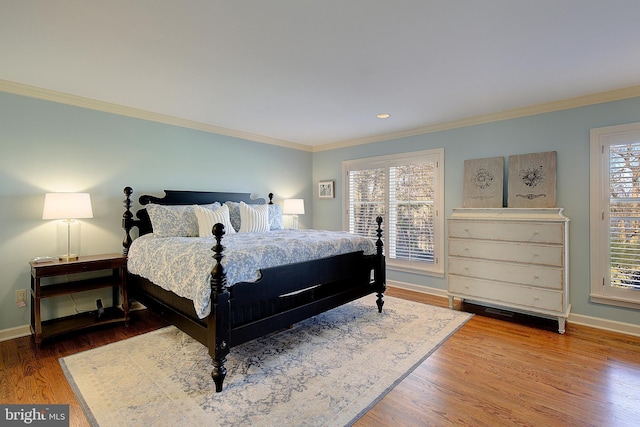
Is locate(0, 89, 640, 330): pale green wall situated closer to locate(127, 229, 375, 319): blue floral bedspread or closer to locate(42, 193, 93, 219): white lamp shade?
locate(42, 193, 93, 219): white lamp shade

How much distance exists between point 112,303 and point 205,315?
7.04 ft

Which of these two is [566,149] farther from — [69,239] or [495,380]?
[69,239]

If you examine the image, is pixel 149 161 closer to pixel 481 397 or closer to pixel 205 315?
pixel 205 315

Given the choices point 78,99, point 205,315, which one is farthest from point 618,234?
point 78,99

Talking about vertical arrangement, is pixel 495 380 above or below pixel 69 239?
below

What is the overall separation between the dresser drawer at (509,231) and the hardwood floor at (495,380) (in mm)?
946

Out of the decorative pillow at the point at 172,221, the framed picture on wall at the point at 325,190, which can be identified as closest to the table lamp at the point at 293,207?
the framed picture on wall at the point at 325,190

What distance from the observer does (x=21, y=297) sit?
2967 millimetres

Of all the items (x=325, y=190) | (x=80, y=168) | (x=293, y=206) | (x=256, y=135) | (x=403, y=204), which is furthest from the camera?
(x=325, y=190)

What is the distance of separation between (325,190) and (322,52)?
344 cm

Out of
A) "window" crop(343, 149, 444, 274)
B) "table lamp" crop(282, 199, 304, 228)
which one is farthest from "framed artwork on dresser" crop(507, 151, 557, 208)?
"table lamp" crop(282, 199, 304, 228)

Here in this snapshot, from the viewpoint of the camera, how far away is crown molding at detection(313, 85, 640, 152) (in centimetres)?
300

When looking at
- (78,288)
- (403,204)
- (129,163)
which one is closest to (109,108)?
(129,163)

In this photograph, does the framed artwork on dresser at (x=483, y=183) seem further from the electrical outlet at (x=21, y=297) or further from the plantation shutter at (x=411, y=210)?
the electrical outlet at (x=21, y=297)
